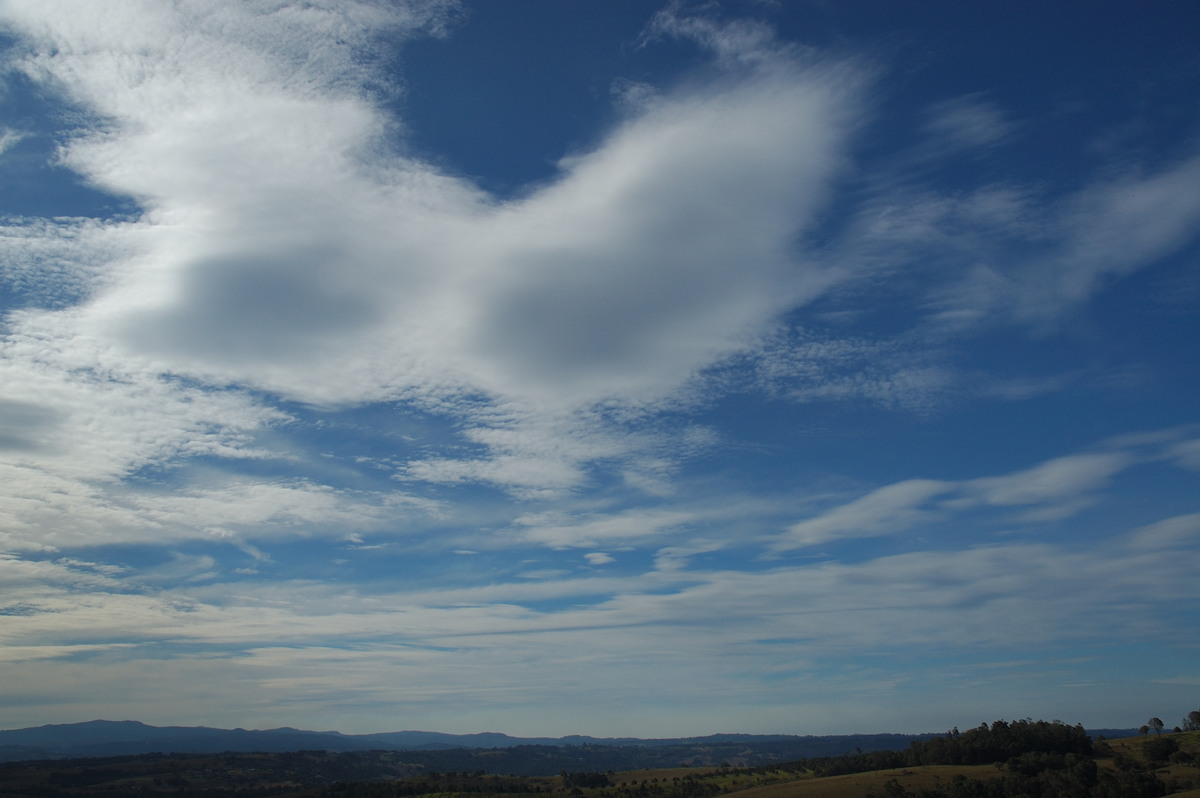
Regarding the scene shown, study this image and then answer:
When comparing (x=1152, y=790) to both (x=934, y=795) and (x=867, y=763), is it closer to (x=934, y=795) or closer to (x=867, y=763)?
(x=934, y=795)

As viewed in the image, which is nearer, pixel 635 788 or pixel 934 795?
pixel 934 795

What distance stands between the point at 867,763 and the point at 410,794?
118 m

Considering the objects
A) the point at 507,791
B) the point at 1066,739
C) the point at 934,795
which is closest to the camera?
the point at 934,795

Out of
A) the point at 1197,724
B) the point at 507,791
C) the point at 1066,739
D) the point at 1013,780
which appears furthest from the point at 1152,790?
the point at 507,791

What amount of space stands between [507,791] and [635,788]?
35.2 metres

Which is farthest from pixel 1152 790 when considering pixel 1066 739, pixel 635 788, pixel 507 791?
pixel 507 791

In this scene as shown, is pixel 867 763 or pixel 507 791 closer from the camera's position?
pixel 867 763

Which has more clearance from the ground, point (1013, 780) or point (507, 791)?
point (1013, 780)

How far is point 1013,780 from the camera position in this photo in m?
130

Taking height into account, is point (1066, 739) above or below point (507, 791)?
above

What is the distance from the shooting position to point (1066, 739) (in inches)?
6152

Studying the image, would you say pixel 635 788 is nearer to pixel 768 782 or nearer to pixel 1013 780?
pixel 768 782

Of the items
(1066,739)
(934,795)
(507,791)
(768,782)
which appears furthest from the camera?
(507,791)

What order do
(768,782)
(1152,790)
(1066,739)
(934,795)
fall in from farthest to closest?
1. (768,782)
2. (1066,739)
3. (934,795)
4. (1152,790)
